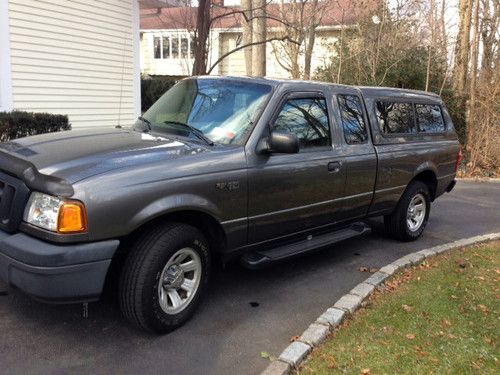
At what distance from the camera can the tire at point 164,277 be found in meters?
3.53

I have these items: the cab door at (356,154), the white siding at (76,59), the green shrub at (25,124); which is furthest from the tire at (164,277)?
the white siding at (76,59)

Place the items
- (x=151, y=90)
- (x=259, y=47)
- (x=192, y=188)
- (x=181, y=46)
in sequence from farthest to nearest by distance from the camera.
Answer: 1. (x=181, y=46)
2. (x=151, y=90)
3. (x=259, y=47)
4. (x=192, y=188)

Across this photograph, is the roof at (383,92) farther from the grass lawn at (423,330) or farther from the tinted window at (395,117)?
the grass lawn at (423,330)

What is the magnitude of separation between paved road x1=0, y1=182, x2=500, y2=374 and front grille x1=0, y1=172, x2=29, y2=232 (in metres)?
0.86

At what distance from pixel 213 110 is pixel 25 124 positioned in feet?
14.4

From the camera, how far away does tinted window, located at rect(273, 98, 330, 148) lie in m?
4.61

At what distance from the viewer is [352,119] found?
5379 millimetres

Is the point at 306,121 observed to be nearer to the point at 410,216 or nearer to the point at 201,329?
the point at 201,329

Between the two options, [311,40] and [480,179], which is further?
[311,40]

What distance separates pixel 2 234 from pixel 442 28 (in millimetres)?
14659

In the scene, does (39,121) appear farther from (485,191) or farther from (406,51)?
(406,51)

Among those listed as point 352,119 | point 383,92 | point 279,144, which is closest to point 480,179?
point 383,92

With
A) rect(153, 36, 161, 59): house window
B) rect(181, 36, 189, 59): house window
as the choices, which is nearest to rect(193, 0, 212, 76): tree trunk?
rect(181, 36, 189, 59): house window

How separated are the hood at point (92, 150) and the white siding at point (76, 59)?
6013mm
